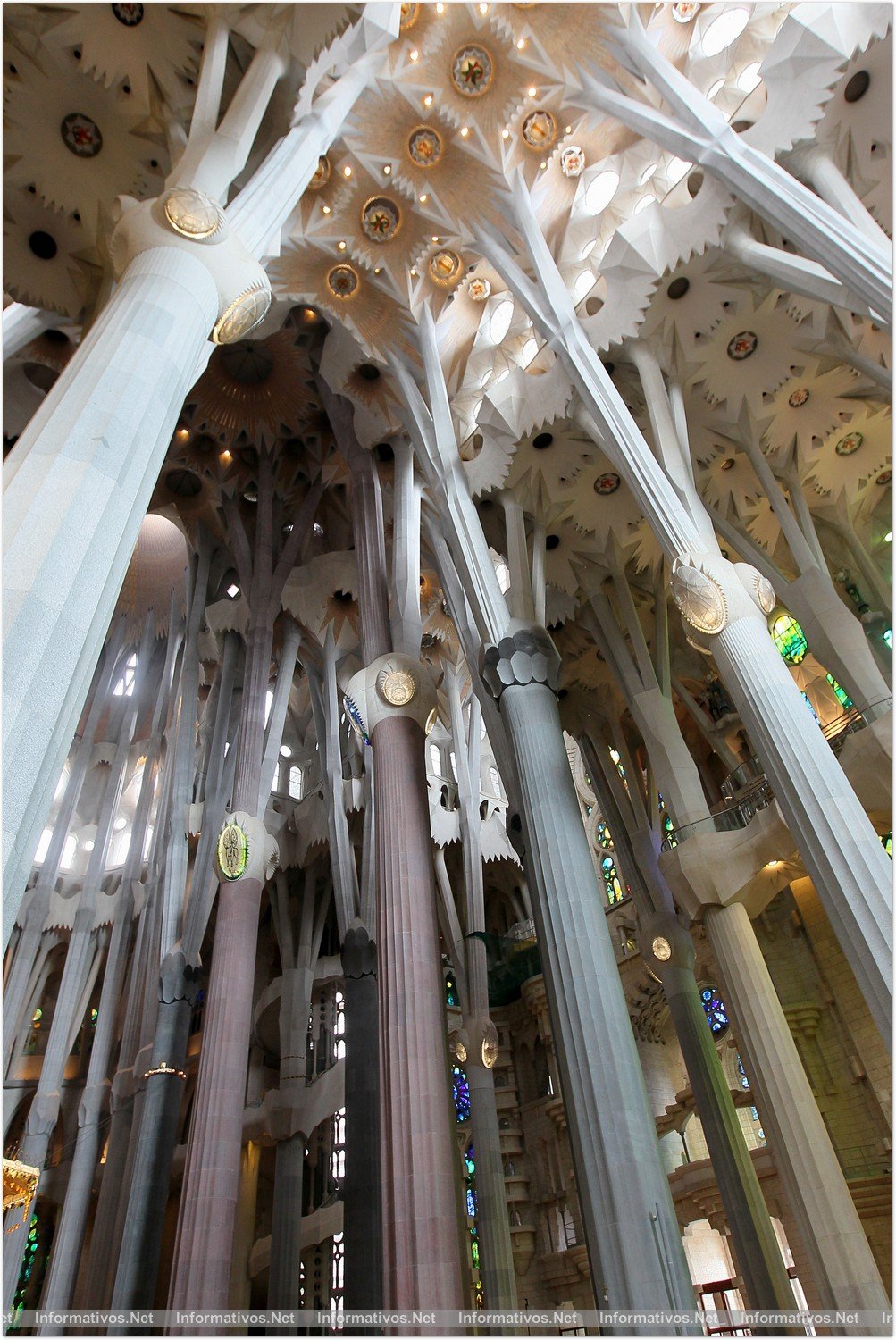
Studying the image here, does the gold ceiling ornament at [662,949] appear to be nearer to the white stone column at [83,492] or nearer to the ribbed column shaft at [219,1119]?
the ribbed column shaft at [219,1119]

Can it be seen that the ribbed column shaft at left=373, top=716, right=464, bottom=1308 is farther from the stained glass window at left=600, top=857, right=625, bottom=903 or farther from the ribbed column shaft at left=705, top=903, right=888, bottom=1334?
the stained glass window at left=600, top=857, right=625, bottom=903

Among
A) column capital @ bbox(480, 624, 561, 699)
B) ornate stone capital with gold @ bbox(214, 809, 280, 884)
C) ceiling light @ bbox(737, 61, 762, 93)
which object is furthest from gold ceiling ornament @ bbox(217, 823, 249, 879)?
ceiling light @ bbox(737, 61, 762, 93)

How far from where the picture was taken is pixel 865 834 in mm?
7074

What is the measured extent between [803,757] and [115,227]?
703 cm

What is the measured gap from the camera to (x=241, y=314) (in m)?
6.37

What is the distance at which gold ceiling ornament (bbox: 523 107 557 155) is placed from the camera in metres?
12.0

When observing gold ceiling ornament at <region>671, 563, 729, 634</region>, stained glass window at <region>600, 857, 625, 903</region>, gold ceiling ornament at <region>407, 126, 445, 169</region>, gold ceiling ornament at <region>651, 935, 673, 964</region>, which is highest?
gold ceiling ornament at <region>407, 126, 445, 169</region>

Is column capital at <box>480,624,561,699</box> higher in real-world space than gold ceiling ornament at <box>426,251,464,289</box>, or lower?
lower

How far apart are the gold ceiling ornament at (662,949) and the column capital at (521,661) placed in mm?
5492

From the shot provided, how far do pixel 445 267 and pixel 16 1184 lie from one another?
13.3 m

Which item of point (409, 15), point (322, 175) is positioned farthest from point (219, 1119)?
point (409, 15)

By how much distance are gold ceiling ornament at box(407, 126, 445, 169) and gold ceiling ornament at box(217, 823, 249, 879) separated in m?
10.4

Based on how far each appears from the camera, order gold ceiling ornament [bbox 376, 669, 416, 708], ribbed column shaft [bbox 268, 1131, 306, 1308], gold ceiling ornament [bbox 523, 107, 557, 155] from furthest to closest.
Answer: ribbed column shaft [bbox 268, 1131, 306, 1308], gold ceiling ornament [bbox 376, 669, 416, 708], gold ceiling ornament [bbox 523, 107, 557, 155]

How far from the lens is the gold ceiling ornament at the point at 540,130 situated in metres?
12.0
